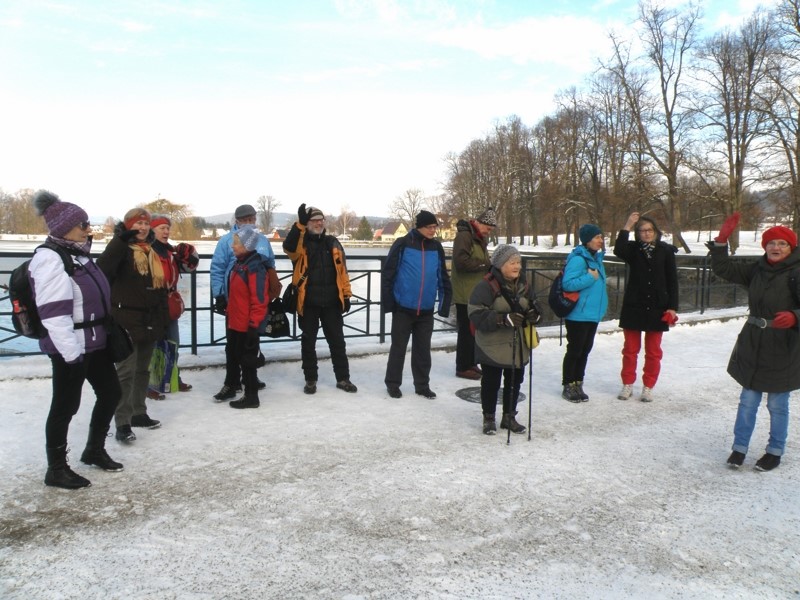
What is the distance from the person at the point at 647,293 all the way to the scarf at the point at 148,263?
13.2 ft

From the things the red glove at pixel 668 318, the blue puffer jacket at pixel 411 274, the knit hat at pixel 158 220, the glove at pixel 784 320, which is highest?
the knit hat at pixel 158 220

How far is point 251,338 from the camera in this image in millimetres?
4996

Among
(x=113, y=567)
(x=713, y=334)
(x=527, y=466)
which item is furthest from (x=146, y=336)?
(x=713, y=334)

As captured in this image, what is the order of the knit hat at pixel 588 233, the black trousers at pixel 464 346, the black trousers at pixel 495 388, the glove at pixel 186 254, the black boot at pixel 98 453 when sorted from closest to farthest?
the black boot at pixel 98 453, the black trousers at pixel 495 388, the glove at pixel 186 254, the knit hat at pixel 588 233, the black trousers at pixel 464 346

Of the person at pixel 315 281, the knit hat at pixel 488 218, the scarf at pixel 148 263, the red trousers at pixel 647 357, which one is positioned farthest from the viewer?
the knit hat at pixel 488 218

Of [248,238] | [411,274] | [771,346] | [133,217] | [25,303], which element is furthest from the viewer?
[411,274]

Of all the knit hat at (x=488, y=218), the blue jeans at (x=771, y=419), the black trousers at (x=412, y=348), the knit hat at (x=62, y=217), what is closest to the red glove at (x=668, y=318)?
the blue jeans at (x=771, y=419)

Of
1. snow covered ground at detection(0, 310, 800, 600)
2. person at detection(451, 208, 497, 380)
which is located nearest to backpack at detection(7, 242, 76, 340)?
snow covered ground at detection(0, 310, 800, 600)

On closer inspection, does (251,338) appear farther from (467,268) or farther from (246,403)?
(467,268)

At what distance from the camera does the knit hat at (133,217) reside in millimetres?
4344

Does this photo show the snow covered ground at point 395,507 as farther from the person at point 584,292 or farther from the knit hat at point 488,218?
the knit hat at point 488,218

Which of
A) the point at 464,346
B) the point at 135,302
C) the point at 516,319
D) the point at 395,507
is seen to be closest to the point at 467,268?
the point at 464,346

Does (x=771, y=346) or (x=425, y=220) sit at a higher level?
(x=425, y=220)

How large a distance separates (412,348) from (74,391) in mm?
3023
